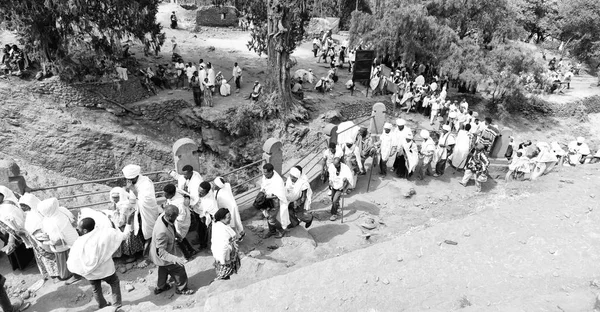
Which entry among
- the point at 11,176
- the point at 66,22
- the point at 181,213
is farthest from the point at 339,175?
the point at 66,22

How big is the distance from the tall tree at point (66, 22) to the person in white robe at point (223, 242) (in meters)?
Answer: 11.5

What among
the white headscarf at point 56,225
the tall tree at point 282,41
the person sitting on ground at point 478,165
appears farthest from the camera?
the tall tree at point 282,41

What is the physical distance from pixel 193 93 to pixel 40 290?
1158 centimetres

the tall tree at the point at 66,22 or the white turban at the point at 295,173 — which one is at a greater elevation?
the tall tree at the point at 66,22

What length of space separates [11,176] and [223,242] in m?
4.29

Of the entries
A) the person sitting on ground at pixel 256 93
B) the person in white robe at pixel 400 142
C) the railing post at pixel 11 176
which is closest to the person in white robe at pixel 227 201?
the railing post at pixel 11 176

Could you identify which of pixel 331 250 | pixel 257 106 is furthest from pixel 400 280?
pixel 257 106

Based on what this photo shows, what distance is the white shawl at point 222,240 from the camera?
4.97 metres

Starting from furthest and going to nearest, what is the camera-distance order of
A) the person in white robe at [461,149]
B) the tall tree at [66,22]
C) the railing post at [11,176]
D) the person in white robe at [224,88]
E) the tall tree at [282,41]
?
the person in white robe at [224,88] < the tall tree at [282,41] < the tall tree at [66,22] < the person in white robe at [461,149] < the railing post at [11,176]

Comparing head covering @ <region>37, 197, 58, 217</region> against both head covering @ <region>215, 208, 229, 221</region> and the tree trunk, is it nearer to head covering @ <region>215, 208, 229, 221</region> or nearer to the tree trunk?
head covering @ <region>215, 208, 229, 221</region>

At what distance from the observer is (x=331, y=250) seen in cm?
673

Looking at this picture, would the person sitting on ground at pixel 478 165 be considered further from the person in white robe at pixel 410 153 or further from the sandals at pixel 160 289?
the sandals at pixel 160 289

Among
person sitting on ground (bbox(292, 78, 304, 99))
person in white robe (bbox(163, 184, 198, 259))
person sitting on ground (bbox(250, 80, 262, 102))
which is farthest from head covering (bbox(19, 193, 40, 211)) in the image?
person sitting on ground (bbox(292, 78, 304, 99))

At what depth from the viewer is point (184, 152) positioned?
690cm
